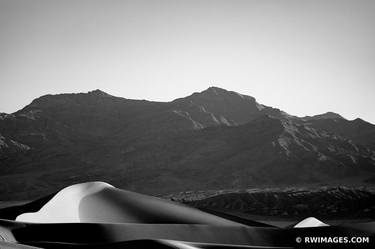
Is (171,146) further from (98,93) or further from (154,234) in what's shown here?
(154,234)

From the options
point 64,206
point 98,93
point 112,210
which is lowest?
point 112,210

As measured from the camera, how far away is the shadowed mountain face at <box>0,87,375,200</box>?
87250 millimetres

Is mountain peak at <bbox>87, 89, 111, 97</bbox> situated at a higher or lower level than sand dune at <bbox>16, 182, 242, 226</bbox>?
higher

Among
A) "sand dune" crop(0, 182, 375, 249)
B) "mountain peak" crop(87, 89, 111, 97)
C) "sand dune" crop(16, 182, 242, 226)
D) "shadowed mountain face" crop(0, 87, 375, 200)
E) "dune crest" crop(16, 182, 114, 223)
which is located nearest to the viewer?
"sand dune" crop(0, 182, 375, 249)

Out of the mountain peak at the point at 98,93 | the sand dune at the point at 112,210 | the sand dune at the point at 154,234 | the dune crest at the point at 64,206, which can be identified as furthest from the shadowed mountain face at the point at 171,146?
the sand dune at the point at 154,234

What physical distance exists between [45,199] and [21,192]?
276ft

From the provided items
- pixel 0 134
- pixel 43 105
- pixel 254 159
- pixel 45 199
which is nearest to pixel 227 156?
pixel 254 159

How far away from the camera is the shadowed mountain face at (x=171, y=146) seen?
87250mm

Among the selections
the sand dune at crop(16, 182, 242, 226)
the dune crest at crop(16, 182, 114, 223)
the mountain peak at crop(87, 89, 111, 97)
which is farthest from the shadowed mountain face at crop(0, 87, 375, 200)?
the sand dune at crop(16, 182, 242, 226)

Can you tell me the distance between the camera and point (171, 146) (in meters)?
110

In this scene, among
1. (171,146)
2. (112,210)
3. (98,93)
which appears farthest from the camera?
(98,93)

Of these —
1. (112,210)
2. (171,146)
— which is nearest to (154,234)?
(112,210)

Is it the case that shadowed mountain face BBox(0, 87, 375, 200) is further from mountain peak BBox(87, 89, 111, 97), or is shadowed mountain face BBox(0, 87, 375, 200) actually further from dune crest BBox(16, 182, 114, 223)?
dune crest BBox(16, 182, 114, 223)

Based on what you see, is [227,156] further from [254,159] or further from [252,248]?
[252,248]
